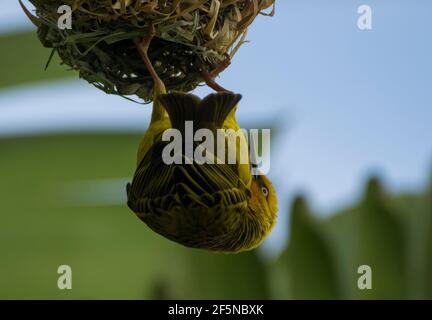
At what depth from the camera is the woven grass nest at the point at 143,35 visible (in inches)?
109

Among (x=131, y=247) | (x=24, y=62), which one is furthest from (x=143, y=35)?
(x=131, y=247)

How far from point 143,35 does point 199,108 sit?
0.25 meters

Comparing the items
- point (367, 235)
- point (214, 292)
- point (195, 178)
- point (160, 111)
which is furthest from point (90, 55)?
point (367, 235)

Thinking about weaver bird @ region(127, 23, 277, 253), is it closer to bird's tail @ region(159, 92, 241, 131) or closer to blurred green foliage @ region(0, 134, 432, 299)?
bird's tail @ region(159, 92, 241, 131)

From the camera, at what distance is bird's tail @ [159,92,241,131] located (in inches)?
111

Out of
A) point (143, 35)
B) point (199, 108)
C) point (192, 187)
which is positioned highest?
point (143, 35)

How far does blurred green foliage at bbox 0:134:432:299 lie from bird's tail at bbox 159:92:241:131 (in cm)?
43

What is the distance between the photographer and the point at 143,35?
2850mm

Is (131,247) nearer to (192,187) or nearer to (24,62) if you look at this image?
(24,62)

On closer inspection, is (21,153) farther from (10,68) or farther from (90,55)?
(90,55)

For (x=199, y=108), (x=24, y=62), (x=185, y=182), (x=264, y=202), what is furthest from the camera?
(x=24, y=62)

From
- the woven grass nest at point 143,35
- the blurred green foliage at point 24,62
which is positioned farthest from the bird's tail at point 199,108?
the blurred green foliage at point 24,62

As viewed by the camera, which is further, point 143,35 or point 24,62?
point 24,62
